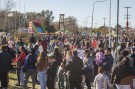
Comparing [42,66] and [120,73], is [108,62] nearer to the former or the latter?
[42,66]

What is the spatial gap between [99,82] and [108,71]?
372 centimetres

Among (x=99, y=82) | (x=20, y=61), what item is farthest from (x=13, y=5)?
(x=99, y=82)

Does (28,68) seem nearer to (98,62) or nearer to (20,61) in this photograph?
(20,61)

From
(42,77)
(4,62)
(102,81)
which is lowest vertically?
(42,77)

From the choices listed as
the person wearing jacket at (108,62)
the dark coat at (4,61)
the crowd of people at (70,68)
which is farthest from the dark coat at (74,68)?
the dark coat at (4,61)

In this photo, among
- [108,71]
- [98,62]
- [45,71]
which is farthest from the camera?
[98,62]

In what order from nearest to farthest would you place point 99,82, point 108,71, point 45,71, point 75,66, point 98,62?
1. point 99,82
2. point 75,66
3. point 45,71
4. point 108,71
5. point 98,62

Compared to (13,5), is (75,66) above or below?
below

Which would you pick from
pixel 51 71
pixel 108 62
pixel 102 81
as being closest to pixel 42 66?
pixel 51 71

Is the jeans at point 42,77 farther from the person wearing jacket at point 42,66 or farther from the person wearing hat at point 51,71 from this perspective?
the person wearing hat at point 51,71

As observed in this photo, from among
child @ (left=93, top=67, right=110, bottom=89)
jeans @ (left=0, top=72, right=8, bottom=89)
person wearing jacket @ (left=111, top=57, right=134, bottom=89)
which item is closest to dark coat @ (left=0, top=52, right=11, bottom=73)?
jeans @ (left=0, top=72, right=8, bottom=89)

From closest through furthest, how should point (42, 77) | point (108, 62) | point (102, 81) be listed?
point (102, 81), point (42, 77), point (108, 62)

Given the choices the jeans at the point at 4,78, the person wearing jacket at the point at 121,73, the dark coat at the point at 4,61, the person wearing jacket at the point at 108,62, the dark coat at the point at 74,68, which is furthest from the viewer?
the person wearing jacket at the point at 108,62

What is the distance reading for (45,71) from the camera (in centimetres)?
A: 1456
